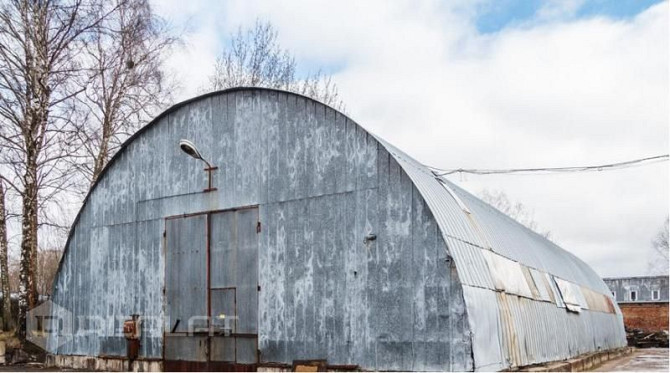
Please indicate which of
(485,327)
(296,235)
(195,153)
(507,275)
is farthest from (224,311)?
(507,275)

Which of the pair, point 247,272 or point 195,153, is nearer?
point 247,272

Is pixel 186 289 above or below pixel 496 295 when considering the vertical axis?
above

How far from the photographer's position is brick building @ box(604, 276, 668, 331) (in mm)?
50500

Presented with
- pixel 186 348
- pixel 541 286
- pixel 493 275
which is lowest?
pixel 186 348

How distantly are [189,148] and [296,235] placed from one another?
282 cm

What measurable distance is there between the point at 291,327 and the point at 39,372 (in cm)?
700

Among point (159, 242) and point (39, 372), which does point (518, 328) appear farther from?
point (39, 372)

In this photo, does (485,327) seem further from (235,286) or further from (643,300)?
(643,300)

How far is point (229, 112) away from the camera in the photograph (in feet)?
49.5

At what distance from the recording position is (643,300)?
181 ft

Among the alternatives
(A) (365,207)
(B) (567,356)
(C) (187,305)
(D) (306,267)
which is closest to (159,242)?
(C) (187,305)

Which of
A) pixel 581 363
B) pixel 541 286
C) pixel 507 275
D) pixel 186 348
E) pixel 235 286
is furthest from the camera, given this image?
pixel 581 363

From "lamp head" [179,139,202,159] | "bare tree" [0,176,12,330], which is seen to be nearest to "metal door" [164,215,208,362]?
"lamp head" [179,139,202,159]

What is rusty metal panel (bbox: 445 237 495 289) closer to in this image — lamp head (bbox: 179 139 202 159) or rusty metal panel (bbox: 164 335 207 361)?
lamp head (bbox: 179 139 202 159)
